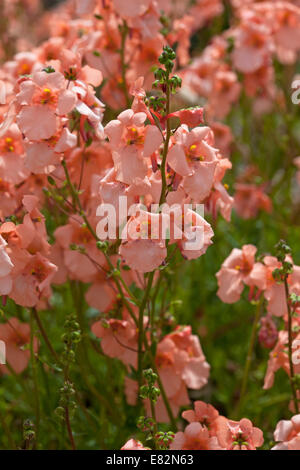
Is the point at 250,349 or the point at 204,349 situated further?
the point at 204,349

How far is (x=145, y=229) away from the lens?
1.33 metres

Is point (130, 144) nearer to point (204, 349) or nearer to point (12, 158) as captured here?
point (12, 158)

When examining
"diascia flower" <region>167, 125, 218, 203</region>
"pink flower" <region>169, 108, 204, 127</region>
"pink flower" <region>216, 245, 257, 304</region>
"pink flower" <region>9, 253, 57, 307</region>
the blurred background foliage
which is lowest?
the blurred background foliage

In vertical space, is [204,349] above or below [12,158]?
below

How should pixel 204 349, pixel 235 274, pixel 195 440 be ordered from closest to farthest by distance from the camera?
pixel 195 440 < pixel 235 274 < pixel 204 349

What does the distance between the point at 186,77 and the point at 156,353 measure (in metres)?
1.63

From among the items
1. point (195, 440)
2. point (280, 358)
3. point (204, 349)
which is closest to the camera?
point (195, 440)

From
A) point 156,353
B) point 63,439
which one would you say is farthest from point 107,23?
point 63,439

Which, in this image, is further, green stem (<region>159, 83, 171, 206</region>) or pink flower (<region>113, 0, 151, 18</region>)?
pink flower (<region>113, 0, 151, 18</region>)

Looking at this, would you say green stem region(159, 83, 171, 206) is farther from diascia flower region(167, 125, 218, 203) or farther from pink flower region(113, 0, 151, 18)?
pink flower region(113, 0, 151, 18)

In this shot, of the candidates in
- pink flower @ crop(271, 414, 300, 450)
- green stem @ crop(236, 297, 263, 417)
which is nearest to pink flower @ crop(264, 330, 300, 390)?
green stem @ crop(236, 297, 263, 417)

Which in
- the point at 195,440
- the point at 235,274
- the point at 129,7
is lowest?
the point at 195,440

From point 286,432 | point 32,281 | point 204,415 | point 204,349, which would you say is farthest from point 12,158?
point 204,349
